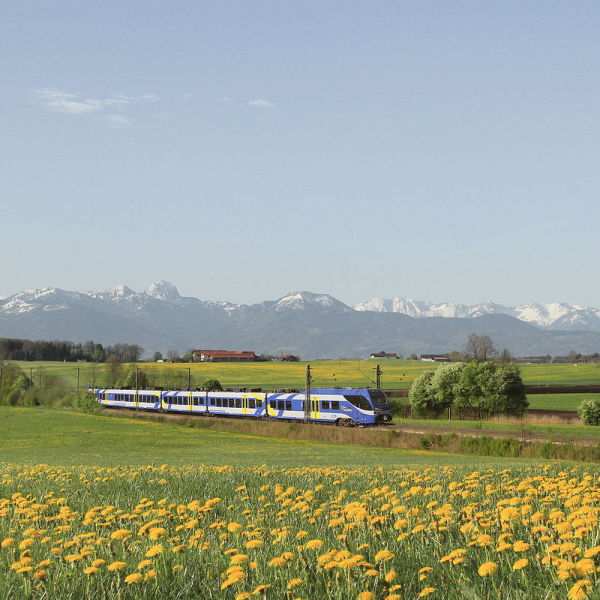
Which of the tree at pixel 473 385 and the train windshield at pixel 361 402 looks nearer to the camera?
the train windshield at pixel 361 402

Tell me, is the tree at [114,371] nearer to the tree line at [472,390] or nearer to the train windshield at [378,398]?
the tree line at [472,390]

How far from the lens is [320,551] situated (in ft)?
20.1

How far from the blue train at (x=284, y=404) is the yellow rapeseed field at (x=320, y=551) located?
54.1 metres

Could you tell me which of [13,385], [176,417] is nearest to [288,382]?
[13,385]

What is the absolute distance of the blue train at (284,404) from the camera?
211ft

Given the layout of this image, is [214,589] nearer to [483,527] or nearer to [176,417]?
[483,527]

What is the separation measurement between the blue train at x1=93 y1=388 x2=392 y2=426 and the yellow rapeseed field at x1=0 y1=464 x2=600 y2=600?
54.1m

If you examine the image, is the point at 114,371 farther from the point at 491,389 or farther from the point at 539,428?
the point at 539,428

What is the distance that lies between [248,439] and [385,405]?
13.1m

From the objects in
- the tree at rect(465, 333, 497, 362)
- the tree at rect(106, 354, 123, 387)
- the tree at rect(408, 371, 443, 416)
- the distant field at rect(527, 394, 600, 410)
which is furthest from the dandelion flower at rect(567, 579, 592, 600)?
the tree at rect(465, 333, 497, 362)

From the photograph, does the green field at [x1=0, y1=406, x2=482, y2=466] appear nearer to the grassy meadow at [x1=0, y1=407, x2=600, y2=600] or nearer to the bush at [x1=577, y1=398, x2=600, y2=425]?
the bush at [x1=577, y1=398, x2=600, y2=425]

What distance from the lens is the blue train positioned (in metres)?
64.4

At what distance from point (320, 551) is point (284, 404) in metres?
65.8

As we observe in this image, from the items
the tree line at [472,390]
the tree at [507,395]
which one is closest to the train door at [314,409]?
the tree line at [472,390]
